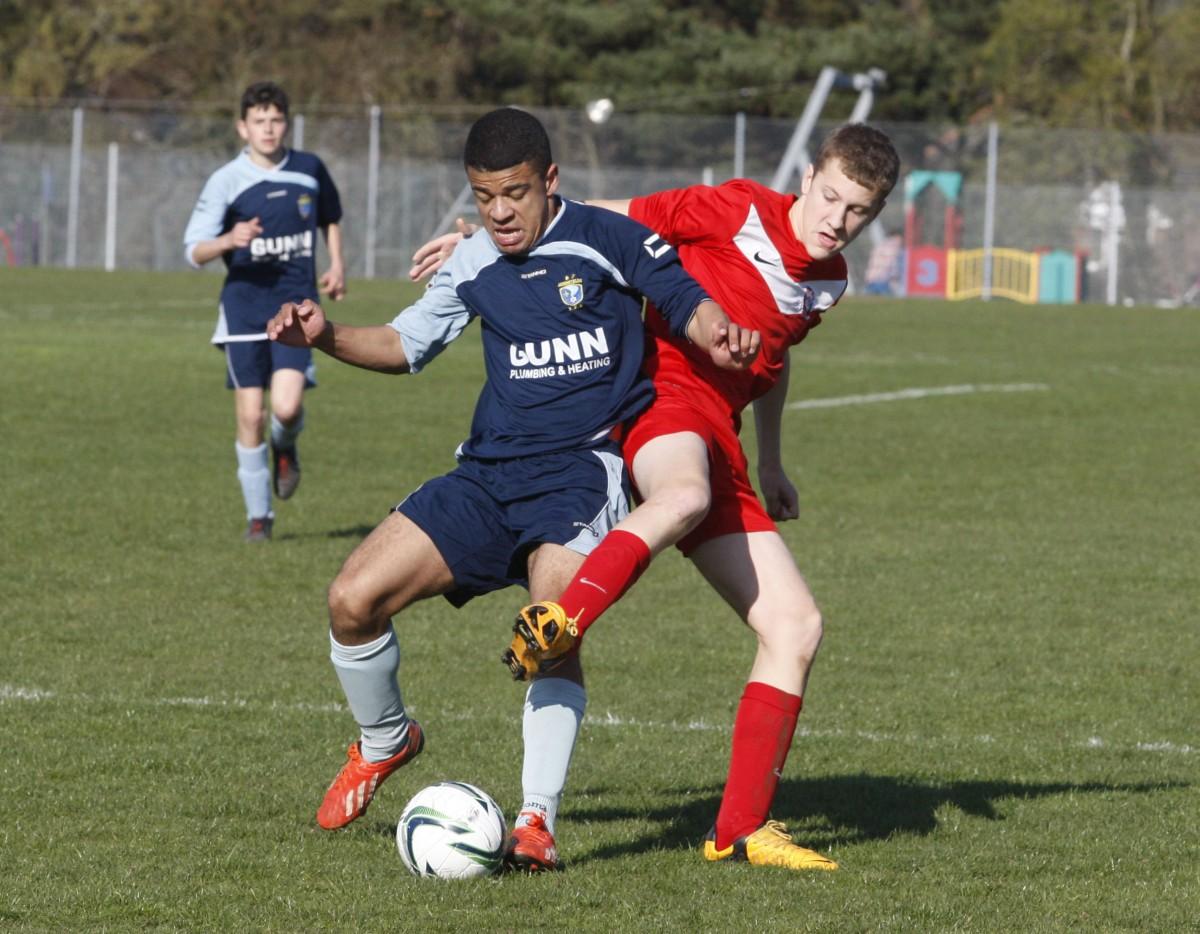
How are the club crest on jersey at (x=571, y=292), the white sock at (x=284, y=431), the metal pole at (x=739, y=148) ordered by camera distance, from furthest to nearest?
the metal pole at (x=739, y=148) → the white sock at (x=284, y=431) → the club crest on jersey at (x=571, y=292)

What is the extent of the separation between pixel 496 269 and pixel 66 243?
34980mm

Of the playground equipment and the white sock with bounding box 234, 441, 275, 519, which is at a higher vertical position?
the white sock with bounding box 234, 441, 275, 519

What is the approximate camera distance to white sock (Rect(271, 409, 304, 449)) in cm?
1045

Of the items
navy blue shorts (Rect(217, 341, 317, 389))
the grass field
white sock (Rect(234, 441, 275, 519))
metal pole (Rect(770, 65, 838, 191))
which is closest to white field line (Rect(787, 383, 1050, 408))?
the grass field

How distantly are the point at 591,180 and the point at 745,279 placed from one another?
33543 mm

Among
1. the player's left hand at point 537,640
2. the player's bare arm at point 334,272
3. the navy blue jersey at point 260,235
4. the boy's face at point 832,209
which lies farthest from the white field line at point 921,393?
the player's left hand at point 537,640

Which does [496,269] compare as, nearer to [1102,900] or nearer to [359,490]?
[1102,900]

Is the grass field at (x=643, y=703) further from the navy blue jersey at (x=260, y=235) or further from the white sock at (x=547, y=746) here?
the navy blue jersey at (x=260, y=235)

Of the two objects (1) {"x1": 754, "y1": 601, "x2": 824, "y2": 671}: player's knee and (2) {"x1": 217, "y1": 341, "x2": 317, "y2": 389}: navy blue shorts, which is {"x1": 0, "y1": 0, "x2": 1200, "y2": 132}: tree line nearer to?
(2) {"x1": 217, "y1": 341, "x2": 317, "y2": 389}: navy blue shorts

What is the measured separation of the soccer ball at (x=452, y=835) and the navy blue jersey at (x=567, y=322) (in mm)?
853

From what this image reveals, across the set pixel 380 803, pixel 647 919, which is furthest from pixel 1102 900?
pixel 380 803

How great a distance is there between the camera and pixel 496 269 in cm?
492

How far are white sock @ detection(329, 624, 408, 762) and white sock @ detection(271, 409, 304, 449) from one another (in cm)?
549

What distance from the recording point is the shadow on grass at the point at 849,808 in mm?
5098
